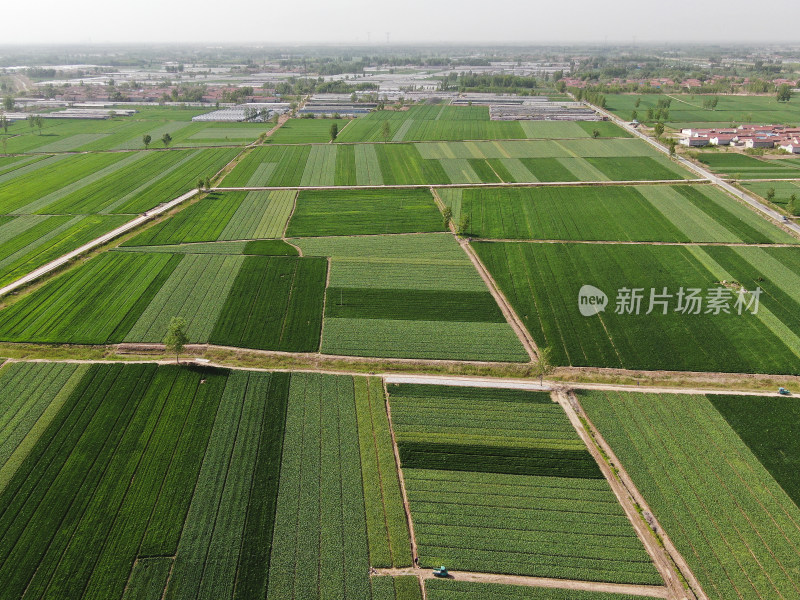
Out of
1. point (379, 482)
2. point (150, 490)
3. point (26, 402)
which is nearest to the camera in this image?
point (150, 490)

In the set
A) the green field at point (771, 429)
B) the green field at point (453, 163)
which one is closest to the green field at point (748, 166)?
the green field at point (453, 163)

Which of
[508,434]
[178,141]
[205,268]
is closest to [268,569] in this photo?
[508,434]

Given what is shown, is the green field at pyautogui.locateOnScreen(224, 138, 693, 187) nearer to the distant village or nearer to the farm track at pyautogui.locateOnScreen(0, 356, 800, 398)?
the distant village

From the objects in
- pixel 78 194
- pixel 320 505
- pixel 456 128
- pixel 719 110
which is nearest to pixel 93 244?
pixel 78 194

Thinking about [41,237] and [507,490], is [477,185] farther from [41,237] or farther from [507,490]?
[41,237]

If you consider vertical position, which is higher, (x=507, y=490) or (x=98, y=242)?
(x=98, y=242)

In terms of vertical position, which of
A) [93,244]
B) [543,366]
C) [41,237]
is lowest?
[543,366]

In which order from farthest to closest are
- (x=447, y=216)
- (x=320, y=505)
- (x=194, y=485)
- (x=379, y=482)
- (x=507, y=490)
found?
(x=447, y=216) → (x=379, y=482) → (x=194, y=485) → (x=507, y=490) → (x=320, y=505)

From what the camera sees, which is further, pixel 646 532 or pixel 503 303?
pixel 503 303
